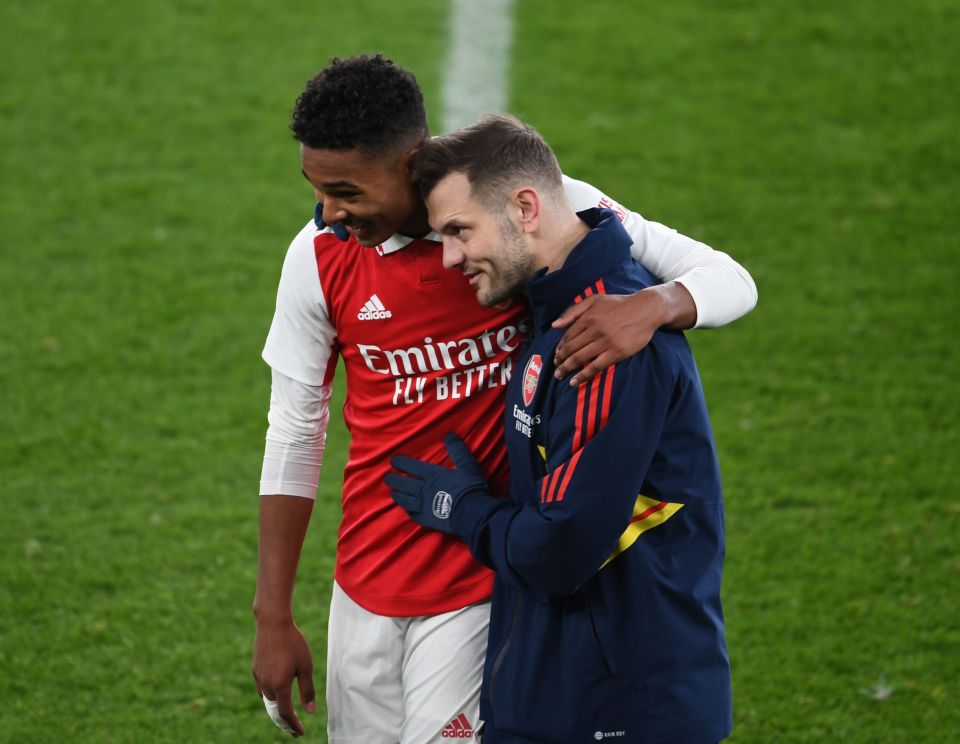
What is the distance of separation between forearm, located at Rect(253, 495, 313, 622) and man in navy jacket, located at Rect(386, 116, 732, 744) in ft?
1.63

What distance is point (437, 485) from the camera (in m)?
3.07

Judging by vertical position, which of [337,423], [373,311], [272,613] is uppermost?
[373,311]

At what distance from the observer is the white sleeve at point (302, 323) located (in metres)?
3.19

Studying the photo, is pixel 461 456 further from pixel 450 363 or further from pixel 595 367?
pixel 595 367

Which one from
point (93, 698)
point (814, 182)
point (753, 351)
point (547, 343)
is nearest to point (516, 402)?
point (547, 343)

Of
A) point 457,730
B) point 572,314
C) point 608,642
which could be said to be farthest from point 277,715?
point 572,314

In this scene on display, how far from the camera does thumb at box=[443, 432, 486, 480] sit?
310cm

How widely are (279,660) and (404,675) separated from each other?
0.30 metres

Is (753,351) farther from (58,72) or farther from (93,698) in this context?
(58,72)

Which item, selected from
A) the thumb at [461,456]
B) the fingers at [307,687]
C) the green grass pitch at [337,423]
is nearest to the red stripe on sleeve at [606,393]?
the thumb at [461,456]

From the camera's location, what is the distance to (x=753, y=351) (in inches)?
269

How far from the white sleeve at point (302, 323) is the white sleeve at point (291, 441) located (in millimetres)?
55

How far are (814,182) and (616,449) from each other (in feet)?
19.0

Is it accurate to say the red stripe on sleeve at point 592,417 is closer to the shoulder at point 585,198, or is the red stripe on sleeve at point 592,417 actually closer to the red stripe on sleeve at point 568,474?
the red stripe on sleeve at point 568,474
